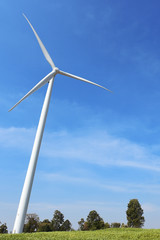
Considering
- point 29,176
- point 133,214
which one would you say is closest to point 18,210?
point 29,176

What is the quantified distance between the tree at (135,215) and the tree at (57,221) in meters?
32.9

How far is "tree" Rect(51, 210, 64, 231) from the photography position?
314ft

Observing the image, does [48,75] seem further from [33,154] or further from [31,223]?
[31,223]

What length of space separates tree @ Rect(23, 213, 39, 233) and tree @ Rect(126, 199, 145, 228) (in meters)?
39.4

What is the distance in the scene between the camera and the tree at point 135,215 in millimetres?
78500

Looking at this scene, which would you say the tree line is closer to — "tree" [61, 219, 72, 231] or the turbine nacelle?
"tree" [61, 219, 72, 231]

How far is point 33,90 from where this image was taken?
3456 centimetres

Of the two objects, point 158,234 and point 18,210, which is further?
point 158,234

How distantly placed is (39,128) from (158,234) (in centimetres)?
2055

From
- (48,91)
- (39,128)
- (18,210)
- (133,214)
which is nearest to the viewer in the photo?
(18,210)

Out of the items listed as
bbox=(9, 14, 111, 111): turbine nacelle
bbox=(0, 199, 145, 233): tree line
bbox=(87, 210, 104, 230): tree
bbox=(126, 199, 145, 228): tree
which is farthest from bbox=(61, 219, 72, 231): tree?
bbox=(9, 14, 111, 111): turbine nacelle

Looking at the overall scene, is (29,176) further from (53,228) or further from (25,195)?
(53,228)

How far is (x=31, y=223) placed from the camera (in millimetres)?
90562

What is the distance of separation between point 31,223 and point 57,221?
12213 millimetres
